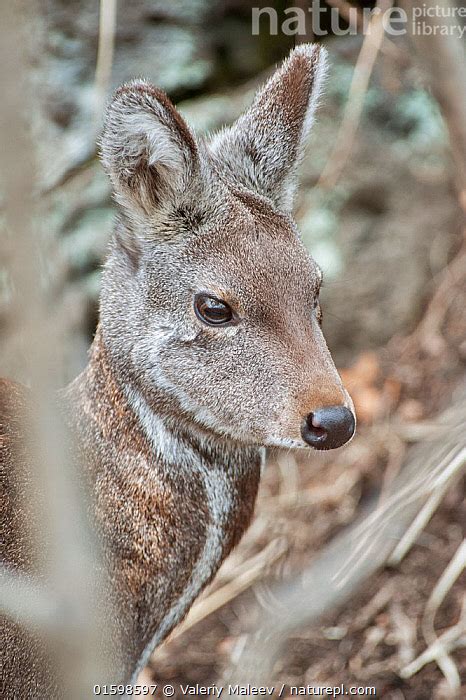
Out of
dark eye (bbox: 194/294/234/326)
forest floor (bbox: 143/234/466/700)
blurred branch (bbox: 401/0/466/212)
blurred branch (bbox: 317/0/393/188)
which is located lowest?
forest floor (bbox: 143/234/466/700)

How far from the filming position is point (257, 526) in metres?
5.68

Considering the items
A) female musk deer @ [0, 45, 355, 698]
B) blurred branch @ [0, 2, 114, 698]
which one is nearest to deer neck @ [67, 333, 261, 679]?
female musk deer @ [0, 45, 355, 698]

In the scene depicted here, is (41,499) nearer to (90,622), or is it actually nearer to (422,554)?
(90,622)

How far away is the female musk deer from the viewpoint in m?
3.09

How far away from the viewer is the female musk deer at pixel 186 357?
3.09m

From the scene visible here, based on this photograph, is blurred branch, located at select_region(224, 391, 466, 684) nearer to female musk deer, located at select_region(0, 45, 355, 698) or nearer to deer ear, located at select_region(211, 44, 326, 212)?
female musk deer, located at select_region(0, 45, 355, 698)

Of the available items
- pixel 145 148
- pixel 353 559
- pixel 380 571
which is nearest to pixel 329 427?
pixel 145 148

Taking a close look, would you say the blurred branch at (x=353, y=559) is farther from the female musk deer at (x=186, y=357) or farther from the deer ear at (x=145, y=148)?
the deer ear at (x=145, y=148)

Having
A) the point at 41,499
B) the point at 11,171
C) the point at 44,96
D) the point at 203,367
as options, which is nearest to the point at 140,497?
the point at 41,499

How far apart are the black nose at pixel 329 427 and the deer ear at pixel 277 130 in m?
1.03

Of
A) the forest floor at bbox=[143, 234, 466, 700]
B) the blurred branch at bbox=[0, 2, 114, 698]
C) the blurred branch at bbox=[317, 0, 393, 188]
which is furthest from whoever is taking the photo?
the blurred branch at bbox=[317, 0, 393, 188]

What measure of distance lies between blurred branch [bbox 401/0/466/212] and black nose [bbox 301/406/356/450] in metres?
1.45

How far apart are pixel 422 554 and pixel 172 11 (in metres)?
3.71

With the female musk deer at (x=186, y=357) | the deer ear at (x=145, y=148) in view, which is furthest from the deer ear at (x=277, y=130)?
the deer ear at (x=145, y=148)
